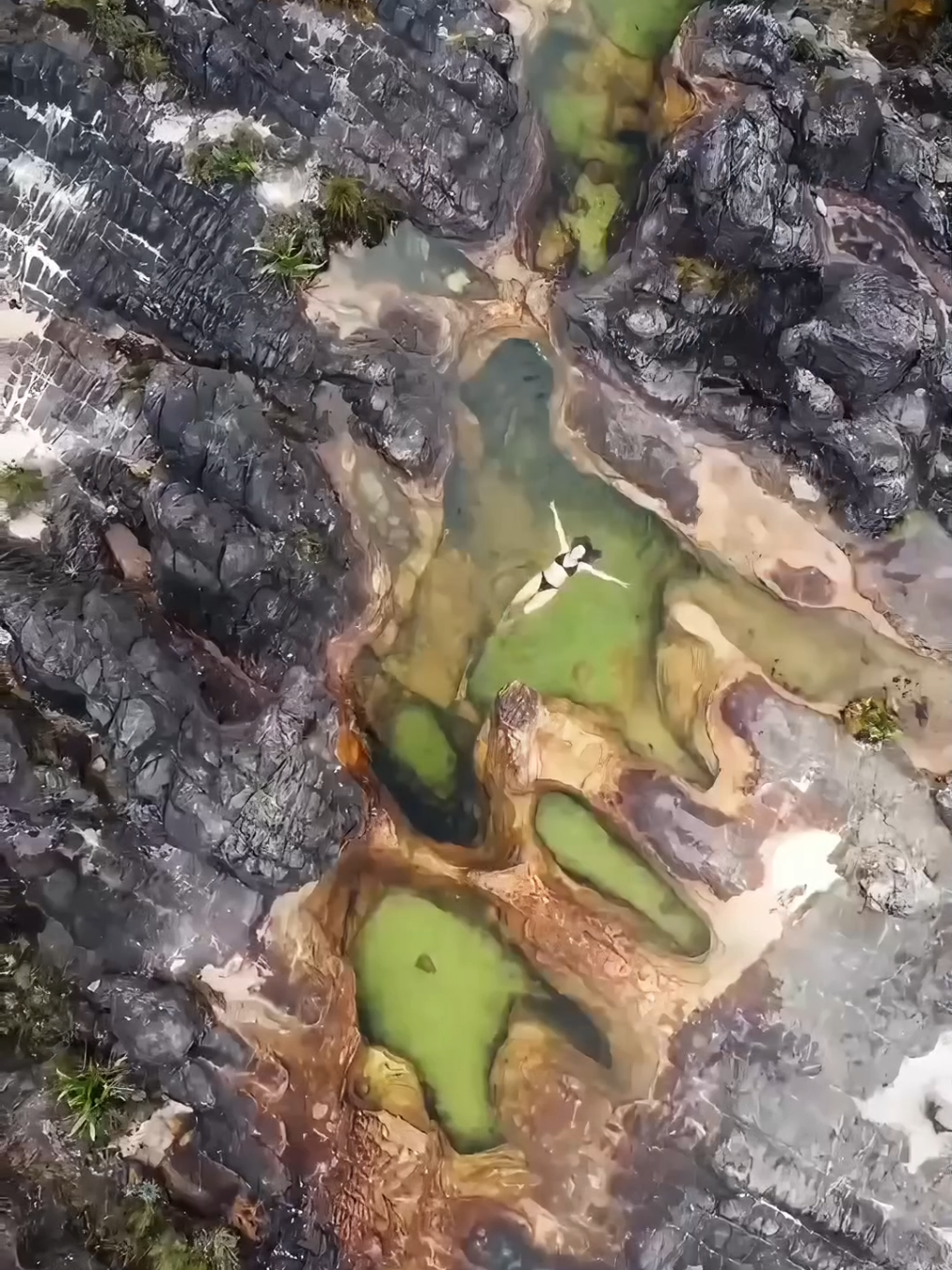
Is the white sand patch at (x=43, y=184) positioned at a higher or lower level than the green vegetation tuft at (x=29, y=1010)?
higher

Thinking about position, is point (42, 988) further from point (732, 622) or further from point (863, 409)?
point (863, 409)

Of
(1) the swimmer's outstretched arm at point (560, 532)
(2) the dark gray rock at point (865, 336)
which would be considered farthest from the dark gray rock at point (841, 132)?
(1) the swimmer's outstretched arm at point (560, 532)

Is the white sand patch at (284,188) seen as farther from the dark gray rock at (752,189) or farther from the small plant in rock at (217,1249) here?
the small plant in rock at (217,1249)

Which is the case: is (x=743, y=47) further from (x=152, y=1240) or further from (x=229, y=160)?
(x=152, y=1240)

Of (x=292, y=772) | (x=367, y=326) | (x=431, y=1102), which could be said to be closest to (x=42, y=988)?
(x=292, y=772)

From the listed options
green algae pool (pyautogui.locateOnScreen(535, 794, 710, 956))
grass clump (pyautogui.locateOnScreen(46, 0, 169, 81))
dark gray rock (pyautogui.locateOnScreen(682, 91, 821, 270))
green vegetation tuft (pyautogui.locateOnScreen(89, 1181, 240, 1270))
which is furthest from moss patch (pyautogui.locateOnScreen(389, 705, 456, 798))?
grass clump (pyautogui.locateOnScreen(46, 0, 169, 81))

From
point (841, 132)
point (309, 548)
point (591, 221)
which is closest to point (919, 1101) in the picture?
point (309, 548)
